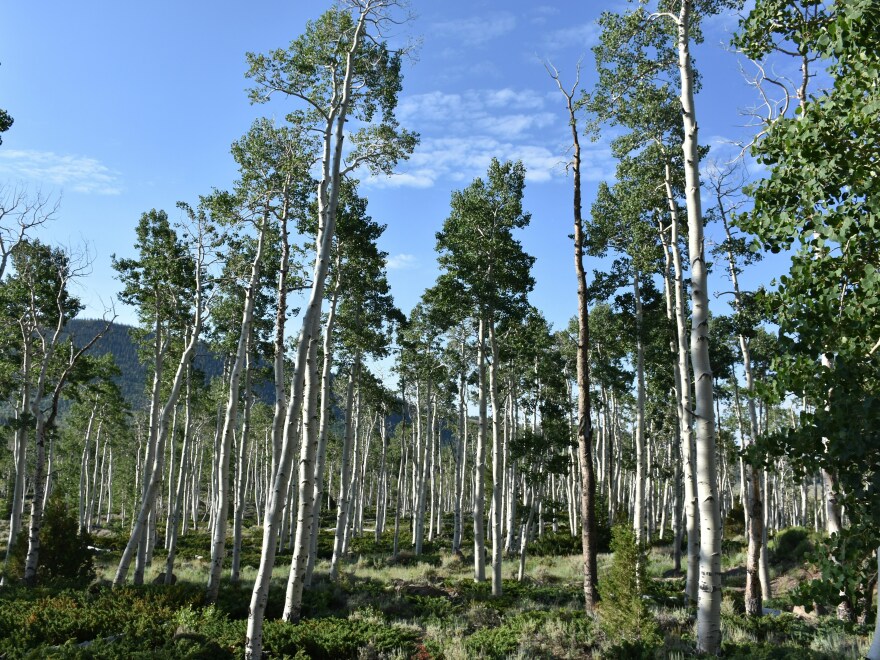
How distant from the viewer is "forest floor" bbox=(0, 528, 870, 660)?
8.34 m

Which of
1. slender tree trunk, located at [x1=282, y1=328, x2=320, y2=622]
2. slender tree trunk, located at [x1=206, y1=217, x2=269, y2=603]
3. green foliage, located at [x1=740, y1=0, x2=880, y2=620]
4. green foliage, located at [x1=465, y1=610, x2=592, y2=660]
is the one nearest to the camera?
green foliage, located at [x1=740, y1=0, x2=880, y2=620]

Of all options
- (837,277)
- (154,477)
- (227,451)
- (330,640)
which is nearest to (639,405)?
(330,640)

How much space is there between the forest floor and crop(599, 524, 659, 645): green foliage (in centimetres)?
6

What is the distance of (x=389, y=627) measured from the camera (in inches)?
415

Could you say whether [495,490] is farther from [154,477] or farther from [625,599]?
[154,477]

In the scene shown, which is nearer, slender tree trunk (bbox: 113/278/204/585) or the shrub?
slender tree trunk (bbox: 113/278/204/585)

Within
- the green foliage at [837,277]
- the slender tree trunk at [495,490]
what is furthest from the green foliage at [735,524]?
the green foliage at [837,277]

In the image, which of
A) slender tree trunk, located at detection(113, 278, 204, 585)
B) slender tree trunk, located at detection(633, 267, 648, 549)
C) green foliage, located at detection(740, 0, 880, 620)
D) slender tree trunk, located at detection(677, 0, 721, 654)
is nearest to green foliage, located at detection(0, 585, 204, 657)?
slender tree trunk, located at detection(113, 278, 204, 585)

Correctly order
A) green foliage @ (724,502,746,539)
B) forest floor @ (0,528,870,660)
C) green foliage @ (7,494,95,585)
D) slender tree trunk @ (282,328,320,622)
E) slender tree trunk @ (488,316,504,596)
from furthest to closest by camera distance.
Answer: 1. green foliage @ (724,502,746,539)
2. green foliage @ (7,494,95,585)
3. slender tree trunk @ (488,316,504,596)
4. slender tree trunk @ (282,328,320,622)
5. forest floor @ (0,528,870,660)

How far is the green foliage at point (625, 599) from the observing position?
887 centimetres

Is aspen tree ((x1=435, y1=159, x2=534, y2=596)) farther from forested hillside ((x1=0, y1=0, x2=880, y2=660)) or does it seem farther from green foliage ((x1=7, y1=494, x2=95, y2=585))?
green foliage ((x1=7, y1=494, x2=95, y2=585))

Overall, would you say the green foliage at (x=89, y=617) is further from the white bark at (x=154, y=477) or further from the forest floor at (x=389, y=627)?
the white bark at (x=154, y=477)

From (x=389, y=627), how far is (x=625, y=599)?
4407mm

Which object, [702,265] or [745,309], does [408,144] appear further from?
[745,309]
